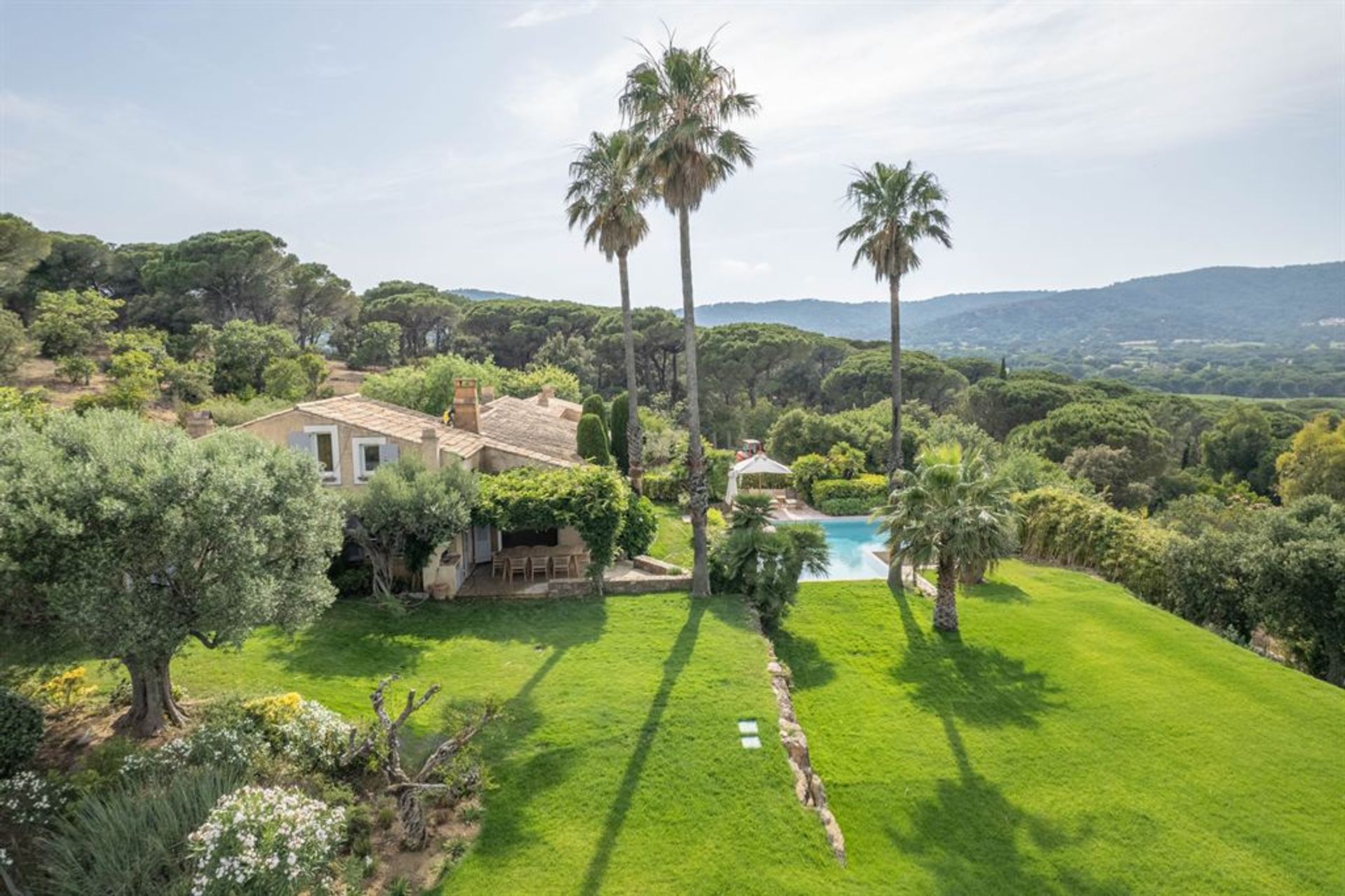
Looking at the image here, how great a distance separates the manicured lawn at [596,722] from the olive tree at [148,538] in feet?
4.69

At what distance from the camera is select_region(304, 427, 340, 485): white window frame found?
1773 cm

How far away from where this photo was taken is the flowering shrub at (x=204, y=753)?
838 cm

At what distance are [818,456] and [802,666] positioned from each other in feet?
62.4

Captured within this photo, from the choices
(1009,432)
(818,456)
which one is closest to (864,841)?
(818,456)

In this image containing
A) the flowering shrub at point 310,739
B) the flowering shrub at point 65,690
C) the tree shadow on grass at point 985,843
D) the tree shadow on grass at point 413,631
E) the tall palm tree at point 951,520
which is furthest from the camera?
the tall palm tree at point 951,520

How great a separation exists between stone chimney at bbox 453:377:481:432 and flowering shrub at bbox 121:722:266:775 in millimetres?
14541

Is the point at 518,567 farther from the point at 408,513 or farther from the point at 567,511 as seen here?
the point at 408,513

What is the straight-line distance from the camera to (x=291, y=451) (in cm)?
1115

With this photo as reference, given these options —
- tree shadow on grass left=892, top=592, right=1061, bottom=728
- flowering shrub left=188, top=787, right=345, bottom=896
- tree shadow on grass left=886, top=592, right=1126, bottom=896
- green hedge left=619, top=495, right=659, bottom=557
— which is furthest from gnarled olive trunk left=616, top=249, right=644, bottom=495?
flowering shrub left=188, top=787, right=345, bottom=896

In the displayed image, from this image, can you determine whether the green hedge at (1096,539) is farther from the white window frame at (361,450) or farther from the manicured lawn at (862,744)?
the white window frame at (361,450)

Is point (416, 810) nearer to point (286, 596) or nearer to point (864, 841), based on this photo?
point (286, 596)

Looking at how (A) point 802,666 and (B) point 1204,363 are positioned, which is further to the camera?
(B) point 1204,363

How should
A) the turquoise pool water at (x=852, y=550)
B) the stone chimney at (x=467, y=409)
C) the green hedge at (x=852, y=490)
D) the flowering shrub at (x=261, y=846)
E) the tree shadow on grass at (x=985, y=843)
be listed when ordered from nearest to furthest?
1. the flowering shrub at (x=261, y=846)
2. the tree shadow on grass at (x=985, y=843)
3. the turquoise pool water at (x=852, y=550)
4. the stone chimney at (x=467, y=409)
5. the green hedge at (x=852, y=490)

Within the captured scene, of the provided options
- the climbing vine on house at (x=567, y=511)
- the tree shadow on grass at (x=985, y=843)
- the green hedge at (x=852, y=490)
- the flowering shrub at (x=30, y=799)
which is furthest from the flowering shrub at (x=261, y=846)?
the green hedge at (x=852, y=490)
